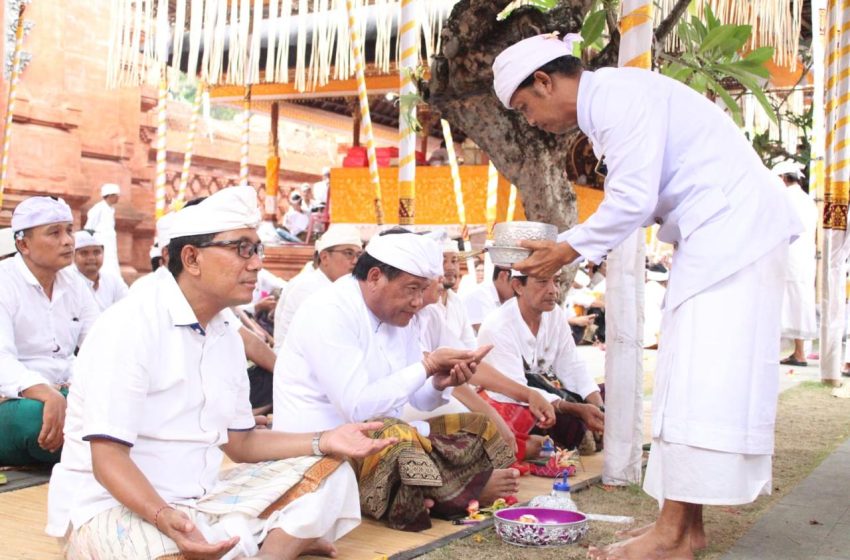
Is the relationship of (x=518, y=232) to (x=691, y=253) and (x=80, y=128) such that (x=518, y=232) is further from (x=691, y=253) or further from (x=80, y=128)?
(x=80, y=128)

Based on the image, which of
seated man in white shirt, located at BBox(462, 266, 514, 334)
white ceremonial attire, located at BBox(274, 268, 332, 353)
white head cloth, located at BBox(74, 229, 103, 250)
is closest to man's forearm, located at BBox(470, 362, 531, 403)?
white ceremonial attire, located at BBox(274, 268, 332, 353)

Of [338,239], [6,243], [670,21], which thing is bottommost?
[6,243]

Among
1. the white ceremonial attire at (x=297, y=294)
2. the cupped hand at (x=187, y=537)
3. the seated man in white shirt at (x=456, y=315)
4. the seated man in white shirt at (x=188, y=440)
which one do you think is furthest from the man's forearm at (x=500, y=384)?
the cupped hand at (x=187, y=537)

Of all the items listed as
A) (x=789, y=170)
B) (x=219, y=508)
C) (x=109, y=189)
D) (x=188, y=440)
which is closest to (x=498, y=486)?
(x=219, y=508)

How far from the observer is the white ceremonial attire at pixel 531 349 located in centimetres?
533

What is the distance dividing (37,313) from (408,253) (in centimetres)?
230

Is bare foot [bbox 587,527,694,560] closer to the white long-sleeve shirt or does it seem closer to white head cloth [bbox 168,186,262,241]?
the white long-sleeve shirt

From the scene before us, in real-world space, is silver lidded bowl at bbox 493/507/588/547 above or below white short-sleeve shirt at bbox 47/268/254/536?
below

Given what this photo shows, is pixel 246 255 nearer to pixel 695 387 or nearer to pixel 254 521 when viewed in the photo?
pixel 254 521

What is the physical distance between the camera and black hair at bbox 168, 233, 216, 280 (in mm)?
2922

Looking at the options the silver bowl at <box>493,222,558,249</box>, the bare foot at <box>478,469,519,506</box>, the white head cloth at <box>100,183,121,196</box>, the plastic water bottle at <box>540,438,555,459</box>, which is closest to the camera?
the bare foot at <box>478,469,519,506</box>

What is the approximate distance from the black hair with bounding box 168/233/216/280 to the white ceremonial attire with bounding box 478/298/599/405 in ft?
8.01

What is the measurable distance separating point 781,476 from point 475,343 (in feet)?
5.77

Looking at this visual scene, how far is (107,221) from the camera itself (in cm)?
1170
